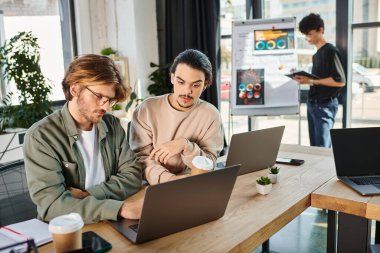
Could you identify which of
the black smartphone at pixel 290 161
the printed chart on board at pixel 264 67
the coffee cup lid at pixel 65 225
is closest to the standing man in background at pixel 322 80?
the printed chart on board at pixel 264 67

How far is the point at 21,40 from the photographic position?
3.77m

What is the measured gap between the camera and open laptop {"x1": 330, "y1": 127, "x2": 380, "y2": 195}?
1.60 metres

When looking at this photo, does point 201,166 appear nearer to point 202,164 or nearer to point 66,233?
point 202,164

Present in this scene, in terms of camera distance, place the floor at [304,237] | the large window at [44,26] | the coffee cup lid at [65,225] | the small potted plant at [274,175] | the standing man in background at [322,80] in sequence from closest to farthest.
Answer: the coffee cup lid at [65,225] → the small potted plant at [274,175] → the floor at [304,237] → the standing man in background at [322,80] → the large window at [44,26]

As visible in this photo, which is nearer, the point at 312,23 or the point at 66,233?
the point at 66,233

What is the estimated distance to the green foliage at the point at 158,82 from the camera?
4.53 metres

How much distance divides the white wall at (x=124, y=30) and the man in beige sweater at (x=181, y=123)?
8.98ft

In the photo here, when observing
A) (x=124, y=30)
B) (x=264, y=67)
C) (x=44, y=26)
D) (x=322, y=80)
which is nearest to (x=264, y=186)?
(x=322, y=80)


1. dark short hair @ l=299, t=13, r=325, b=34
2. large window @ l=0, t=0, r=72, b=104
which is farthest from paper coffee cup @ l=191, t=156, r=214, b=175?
large window @ l=0, t=0, r=72, b=104

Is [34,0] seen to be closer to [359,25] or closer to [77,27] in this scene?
[77,27]

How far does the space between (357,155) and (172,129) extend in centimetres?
80

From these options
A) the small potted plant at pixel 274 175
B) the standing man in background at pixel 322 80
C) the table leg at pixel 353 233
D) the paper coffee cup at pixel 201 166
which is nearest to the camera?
the paper coffee cup at pixel 201 166

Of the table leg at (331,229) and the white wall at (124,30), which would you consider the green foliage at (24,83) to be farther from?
the table leg at (331,229)

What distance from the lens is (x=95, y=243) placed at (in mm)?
1087
